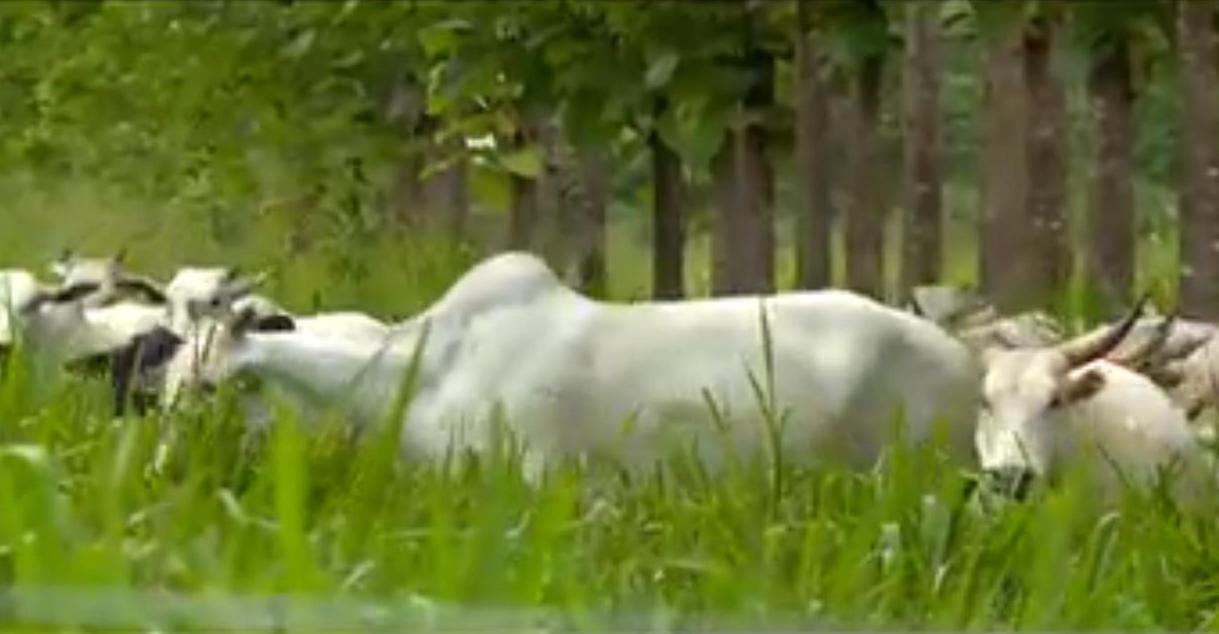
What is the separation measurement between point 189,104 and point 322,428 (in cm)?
812

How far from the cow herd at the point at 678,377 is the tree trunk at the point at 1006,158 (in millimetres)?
2159

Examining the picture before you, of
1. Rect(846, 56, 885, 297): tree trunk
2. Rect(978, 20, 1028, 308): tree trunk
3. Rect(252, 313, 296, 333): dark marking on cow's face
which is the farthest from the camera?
Rect(846, 56, 885, 297): tree trunk

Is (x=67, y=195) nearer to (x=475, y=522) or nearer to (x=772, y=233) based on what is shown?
(x=772, y=233)

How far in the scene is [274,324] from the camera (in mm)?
7770

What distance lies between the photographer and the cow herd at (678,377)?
6.85 meters

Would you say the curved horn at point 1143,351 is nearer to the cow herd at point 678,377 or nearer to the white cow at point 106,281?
the cow herd at point 678,377

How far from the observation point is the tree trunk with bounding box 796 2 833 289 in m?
10.3

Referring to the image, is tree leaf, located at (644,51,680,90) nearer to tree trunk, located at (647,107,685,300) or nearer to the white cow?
tree trunk, located at (647,107,685,300)

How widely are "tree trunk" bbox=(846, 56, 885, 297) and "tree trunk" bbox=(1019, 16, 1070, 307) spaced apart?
878mm

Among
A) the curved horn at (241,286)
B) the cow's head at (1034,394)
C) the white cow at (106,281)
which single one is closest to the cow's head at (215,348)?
the curved horn at (241,286)

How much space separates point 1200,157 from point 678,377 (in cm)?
235

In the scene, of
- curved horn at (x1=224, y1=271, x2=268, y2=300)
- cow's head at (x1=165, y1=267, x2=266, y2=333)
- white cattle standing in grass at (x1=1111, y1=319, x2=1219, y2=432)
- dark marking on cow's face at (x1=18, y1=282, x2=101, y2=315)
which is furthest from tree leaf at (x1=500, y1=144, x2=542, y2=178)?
white cattle standing in grass at (x1=1111, y1=319, x2=1219, y2=432)

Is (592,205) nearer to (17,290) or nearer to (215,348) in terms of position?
(17,290)

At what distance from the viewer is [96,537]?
420 cm
